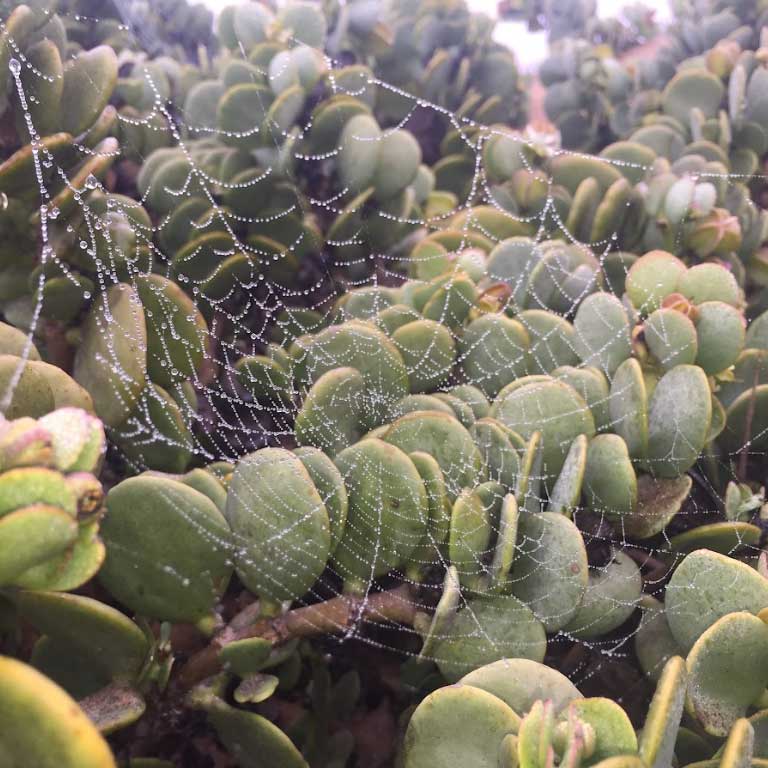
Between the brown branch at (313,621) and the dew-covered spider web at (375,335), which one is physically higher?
the dew-covered spider web at (375,335)

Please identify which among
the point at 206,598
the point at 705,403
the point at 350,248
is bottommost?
the point at 206,598

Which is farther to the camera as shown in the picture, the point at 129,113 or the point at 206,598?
the point at 129,113

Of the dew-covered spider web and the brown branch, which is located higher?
the dew-covered spider web

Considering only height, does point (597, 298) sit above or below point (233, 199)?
above

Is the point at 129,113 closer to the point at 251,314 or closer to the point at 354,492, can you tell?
the point at 251,314

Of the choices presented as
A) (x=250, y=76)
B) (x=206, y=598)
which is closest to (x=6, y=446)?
(x=206, y=598)
